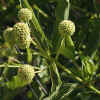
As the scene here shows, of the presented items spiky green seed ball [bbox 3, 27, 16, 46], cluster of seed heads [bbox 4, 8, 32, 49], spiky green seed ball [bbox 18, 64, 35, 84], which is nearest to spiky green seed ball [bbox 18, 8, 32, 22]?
cluster of seed heads [bbox 4, 8, 32, 49]

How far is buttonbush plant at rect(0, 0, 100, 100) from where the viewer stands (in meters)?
1.99

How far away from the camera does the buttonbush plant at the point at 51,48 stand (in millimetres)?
1991

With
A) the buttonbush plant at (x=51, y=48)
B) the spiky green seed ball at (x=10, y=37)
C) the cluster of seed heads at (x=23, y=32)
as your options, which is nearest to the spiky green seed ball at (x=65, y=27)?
the buttonbush plant at (x=51, y=48)

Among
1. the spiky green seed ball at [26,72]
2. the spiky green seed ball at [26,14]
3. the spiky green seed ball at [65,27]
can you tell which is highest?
the spiky green seed ball at [26,14]

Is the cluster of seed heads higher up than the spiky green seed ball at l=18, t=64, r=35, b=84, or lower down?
higher up

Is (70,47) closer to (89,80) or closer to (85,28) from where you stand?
(89,80)

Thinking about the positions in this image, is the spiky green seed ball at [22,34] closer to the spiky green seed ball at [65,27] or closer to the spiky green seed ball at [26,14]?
the spiky green seed ball at [26,14]

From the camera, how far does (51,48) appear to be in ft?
7.49

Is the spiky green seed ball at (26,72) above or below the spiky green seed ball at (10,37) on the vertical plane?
below

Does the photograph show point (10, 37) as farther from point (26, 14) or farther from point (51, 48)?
point (51, 48)

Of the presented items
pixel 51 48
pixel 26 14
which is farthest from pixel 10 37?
pixel 51 48

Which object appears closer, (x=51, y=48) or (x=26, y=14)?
(x=26, y=14)

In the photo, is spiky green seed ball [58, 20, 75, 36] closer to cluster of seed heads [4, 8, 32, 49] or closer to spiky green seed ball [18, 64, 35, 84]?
cluster of seed heads [4, 8, 32, 49]

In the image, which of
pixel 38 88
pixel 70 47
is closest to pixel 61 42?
pixel 70 47
